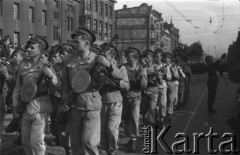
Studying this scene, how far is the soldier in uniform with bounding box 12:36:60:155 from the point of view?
5883mm

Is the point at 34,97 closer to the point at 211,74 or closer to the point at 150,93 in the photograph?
the point at 150,93

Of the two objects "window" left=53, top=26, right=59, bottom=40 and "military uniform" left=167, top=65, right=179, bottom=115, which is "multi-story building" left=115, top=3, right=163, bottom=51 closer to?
"window" left=53, top=26, right=59, bottom=40

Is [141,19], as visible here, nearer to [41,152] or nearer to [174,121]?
[174,121]

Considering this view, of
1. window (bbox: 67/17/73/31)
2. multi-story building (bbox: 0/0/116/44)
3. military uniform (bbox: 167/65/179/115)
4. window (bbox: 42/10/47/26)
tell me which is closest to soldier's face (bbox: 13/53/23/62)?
military uniform (bbox: 167/65/179/115)

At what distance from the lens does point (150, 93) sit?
390 inches

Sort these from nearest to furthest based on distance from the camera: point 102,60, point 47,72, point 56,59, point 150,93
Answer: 1. point 102,60
2. point 47,72
3. point 56,59
4. point 150,93

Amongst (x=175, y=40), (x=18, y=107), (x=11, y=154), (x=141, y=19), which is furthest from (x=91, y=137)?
(x=175, y=40)

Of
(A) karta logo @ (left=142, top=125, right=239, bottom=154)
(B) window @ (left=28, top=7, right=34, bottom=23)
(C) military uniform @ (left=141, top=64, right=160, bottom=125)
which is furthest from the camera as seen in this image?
(B) window @ (left=28, top=7, right=34, bottom=23)

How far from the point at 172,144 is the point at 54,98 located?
9.26 ft

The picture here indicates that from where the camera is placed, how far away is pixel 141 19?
255 feet

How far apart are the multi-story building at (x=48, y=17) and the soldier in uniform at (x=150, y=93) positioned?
815 inches

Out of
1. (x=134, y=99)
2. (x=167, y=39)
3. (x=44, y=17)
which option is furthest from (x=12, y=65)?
(x=167, y=39)

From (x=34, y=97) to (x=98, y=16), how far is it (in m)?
49.9

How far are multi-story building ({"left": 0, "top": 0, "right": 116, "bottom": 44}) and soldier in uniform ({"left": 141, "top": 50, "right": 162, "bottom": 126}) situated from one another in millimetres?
20692
